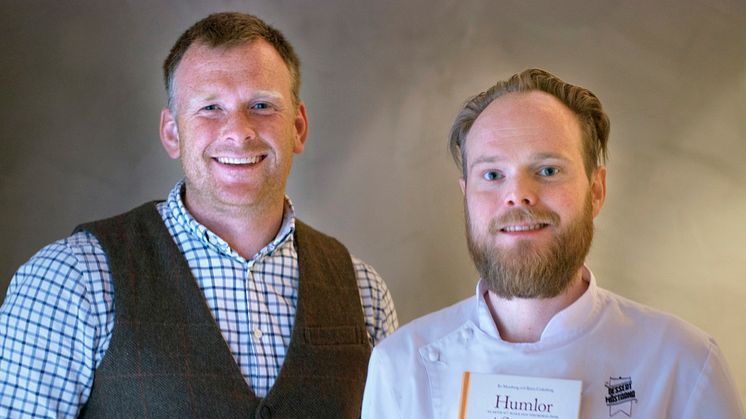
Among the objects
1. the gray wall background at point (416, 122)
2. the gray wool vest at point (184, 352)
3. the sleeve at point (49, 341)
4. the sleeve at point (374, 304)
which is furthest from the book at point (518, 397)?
the gray wall background at point (416, 122)

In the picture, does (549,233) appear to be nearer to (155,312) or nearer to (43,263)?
(155,312)

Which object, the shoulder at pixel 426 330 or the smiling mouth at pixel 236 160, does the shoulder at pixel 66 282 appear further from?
the shoulder at pixel 426 330

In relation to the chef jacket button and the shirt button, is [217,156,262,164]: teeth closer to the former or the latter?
the shirt button

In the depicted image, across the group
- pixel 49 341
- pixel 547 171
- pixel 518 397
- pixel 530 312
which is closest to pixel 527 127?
pixel 547 171

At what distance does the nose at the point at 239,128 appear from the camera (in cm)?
212

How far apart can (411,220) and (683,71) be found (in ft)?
2.84

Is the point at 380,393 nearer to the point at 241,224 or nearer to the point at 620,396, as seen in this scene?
the point at 620,396

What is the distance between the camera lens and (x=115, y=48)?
259cm

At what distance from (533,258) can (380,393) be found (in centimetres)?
40

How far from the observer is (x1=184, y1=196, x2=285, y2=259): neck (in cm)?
220

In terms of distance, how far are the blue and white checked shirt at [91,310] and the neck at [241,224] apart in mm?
32

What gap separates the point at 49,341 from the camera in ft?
6.50

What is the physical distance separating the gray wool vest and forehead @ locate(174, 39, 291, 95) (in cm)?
32

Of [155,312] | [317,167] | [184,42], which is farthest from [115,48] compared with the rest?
[155,312]
